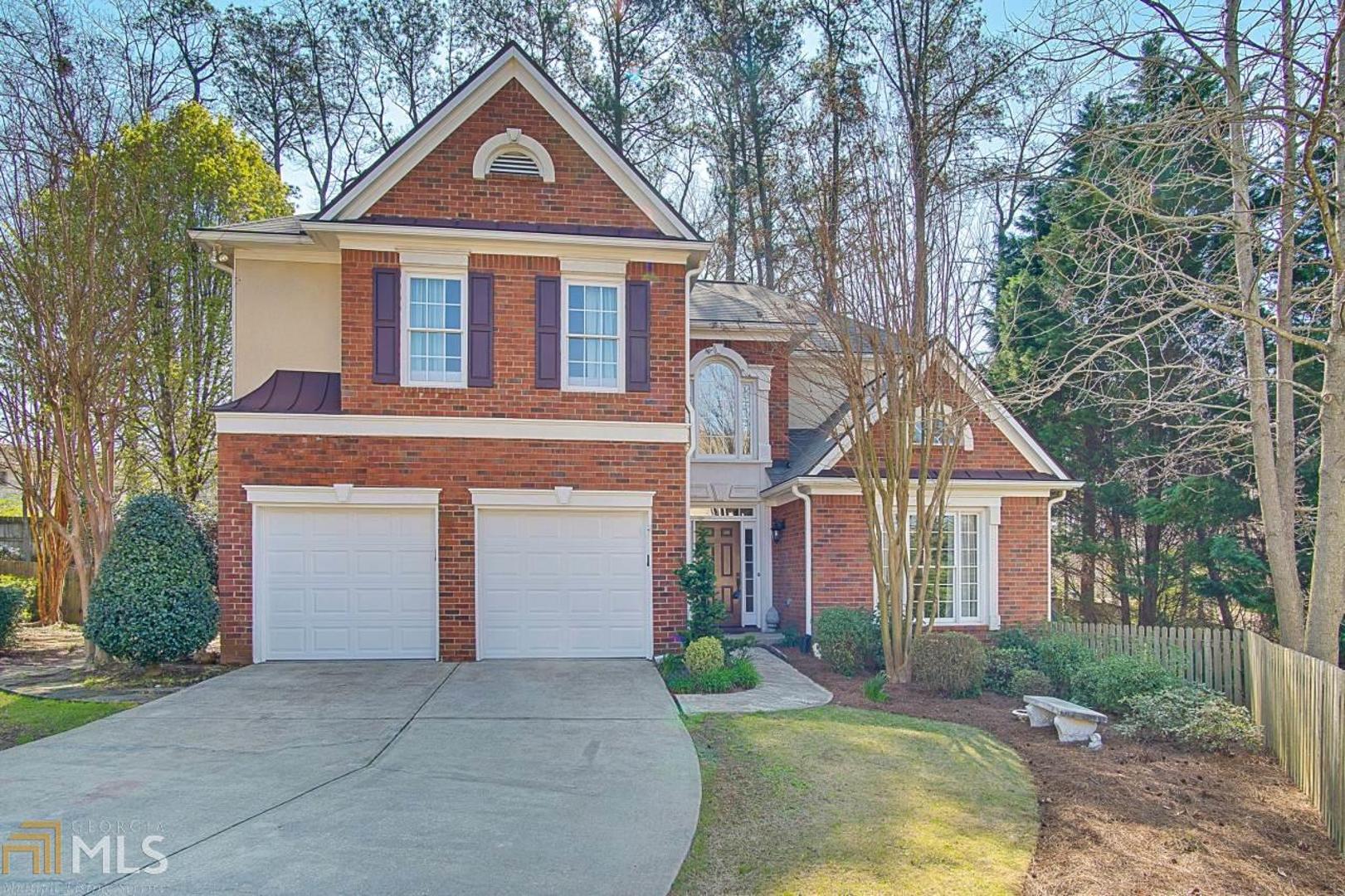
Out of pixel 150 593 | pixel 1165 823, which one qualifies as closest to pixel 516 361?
pixel 150 593

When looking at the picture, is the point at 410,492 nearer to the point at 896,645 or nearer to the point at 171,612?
the point at 171,612

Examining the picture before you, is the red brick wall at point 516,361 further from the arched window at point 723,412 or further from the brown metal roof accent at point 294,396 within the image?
the arched window at point 723,412

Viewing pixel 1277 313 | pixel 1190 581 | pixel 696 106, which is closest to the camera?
pixel 1277 313

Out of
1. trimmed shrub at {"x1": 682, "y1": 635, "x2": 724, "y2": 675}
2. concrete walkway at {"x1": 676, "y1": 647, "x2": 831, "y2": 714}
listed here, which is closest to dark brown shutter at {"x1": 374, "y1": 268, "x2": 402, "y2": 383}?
trimmed shrub at {"x1": 682, "y1": 635, "x2": 724, "y2": 675}

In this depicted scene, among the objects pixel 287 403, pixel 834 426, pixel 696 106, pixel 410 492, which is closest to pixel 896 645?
pixel 834 426

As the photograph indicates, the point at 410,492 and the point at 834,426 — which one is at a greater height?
the point at 834,426

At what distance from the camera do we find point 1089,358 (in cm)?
890

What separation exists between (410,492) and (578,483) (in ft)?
7.67

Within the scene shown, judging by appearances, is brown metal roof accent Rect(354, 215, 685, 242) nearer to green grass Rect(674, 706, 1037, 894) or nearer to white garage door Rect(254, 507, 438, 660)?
white garage door Rect(254, 507, 438, 660)

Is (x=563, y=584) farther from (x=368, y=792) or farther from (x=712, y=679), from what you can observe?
(x=368, y=792)

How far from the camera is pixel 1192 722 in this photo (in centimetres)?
852

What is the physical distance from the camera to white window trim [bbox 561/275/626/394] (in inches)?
481

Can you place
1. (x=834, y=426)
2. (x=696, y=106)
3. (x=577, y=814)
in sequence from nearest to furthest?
(x=577, y=814) < (x=834, y=426) < (x=696, y=106)

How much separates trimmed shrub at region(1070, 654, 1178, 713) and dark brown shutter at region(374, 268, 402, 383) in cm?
982
